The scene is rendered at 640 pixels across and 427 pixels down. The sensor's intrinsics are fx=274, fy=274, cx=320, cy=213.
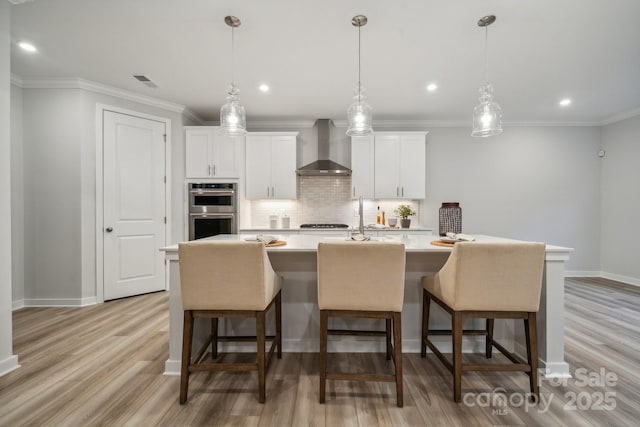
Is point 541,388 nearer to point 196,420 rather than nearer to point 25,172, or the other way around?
point 196,420

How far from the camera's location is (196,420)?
150 cm

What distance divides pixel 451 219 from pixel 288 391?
173 cm

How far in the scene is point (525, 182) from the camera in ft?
15.1

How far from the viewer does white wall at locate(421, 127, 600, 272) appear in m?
4.61

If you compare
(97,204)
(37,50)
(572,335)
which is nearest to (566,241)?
(572,335)

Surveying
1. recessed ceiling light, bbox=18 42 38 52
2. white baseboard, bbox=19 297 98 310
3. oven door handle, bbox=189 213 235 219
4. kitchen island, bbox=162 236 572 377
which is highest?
recessed ceiling light, bbox=18 42 38 52

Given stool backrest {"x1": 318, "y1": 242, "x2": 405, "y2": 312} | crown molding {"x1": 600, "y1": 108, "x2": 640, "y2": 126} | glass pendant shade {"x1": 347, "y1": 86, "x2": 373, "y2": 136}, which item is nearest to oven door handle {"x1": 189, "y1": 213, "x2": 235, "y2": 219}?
glass pendant shade {"x1": 347, "y1": 86, "x2": 373, "y2": 136}

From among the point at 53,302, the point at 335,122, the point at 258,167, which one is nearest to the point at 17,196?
the point at 53,302

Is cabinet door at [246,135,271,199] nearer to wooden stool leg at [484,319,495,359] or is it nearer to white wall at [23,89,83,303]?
white wall at [23,89,83,303]

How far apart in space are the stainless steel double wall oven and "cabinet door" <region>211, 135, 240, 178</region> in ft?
0.78

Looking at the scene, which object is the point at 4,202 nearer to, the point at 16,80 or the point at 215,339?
the point at 215,339

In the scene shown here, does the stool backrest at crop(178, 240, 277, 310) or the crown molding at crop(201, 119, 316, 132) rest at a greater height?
the crown molding at crop(201, 119, 316, 132)

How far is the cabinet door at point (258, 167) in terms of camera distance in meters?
4.27

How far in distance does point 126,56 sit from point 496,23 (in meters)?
3.36
